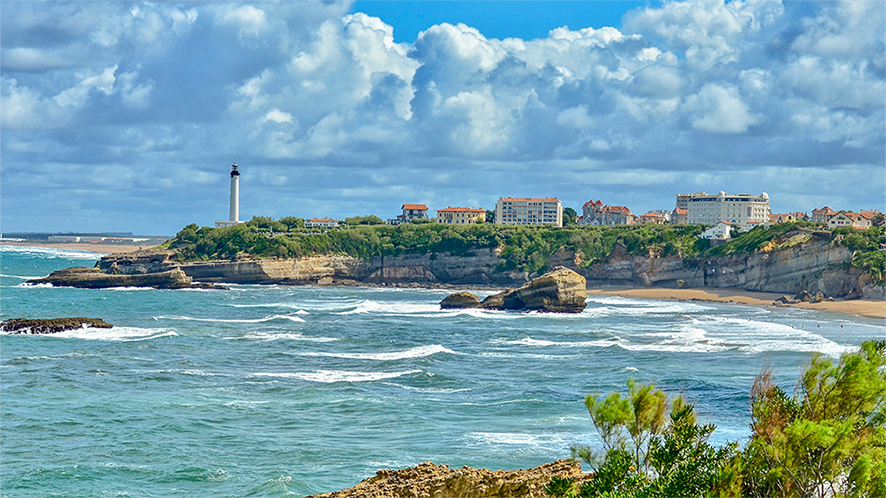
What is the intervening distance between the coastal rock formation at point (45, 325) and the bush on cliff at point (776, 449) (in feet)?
145

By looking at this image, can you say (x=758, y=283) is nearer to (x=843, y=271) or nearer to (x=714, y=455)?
(x=843, y=271)

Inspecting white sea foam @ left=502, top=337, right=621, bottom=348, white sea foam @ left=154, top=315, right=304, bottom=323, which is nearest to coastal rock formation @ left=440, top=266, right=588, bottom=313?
white sea foam @ left=154, top=315, right=304, bottom=323

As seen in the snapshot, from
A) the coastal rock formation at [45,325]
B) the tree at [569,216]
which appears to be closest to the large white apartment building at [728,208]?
the tree at [569,216]

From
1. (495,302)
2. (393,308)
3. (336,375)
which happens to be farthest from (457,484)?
(393,308)

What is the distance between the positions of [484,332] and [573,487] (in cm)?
4302

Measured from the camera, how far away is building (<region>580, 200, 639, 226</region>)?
16538 centimetres

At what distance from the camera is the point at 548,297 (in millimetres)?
71188

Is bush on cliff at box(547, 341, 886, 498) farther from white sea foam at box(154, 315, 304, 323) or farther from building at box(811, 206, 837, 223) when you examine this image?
building at box(811, 206, 837, 223)

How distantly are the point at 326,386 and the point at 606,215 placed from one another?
136 metres

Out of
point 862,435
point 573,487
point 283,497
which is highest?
point 862,435

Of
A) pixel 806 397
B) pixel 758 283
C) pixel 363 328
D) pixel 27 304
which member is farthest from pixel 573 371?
pixel 758 283

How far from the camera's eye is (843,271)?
275 feet

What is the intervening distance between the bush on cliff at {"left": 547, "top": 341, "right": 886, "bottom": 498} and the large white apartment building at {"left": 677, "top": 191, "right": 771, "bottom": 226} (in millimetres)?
139566

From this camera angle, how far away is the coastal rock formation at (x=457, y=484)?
598 inches
